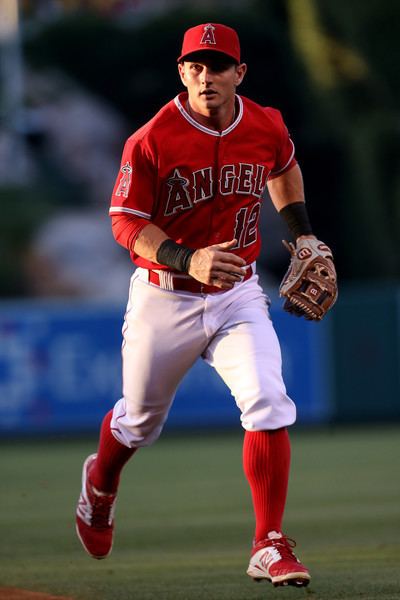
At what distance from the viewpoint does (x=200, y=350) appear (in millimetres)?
4980

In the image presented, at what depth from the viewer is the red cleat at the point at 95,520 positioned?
5543 mm

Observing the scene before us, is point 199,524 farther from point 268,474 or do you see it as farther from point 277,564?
point 277,564

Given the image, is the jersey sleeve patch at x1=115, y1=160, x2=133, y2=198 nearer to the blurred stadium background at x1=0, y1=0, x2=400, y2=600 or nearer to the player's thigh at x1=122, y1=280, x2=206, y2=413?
the player's thigh at x1=122, y1=280, x2=206, y2=413

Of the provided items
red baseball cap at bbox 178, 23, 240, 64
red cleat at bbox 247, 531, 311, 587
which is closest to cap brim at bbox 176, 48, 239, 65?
red baseball cap at bbox 178, 23, 240, 64

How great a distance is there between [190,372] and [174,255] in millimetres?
8368

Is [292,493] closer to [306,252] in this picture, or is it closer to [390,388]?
[306,252]

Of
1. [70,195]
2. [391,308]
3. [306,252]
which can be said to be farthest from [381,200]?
[306,252]

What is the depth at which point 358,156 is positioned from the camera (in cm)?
2184

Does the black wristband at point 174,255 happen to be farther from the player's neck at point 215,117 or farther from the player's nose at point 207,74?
the player's nose at point 207,74

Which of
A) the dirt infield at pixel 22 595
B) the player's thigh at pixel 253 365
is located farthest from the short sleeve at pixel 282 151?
the dirt infield at pixel 22 595

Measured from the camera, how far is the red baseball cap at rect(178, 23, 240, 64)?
4.71 metres

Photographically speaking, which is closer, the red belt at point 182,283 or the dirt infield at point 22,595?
the dirt infield at point 22,595

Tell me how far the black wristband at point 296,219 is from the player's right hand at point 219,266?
728 mm

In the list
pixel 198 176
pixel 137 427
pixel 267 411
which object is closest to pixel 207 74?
pixel 198 176
